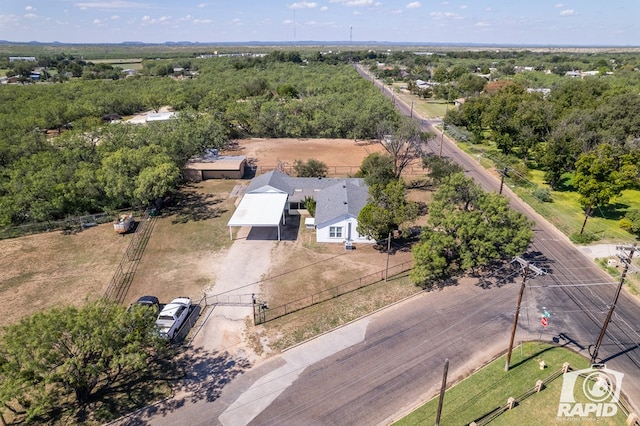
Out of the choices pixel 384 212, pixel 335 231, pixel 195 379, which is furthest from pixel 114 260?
pixel 384 212

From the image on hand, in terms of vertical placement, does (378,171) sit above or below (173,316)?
above

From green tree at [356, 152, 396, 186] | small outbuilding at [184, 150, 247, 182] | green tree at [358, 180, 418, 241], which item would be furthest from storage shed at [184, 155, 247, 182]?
green tree at [358, 180, 418, 241]

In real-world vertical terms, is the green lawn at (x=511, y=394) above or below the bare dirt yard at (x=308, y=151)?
below

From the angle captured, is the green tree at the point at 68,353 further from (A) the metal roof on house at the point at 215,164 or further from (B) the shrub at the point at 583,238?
(B) the shrub at the point at 583,238

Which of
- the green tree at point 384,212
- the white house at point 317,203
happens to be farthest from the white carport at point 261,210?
the green tree at point 384,212

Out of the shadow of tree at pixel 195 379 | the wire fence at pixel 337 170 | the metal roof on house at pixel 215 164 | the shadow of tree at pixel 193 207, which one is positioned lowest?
the shadow of tree at pixel 195 379

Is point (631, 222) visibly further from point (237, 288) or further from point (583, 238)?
point (237, 288)

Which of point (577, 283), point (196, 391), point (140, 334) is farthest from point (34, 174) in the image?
point (577, 283)
